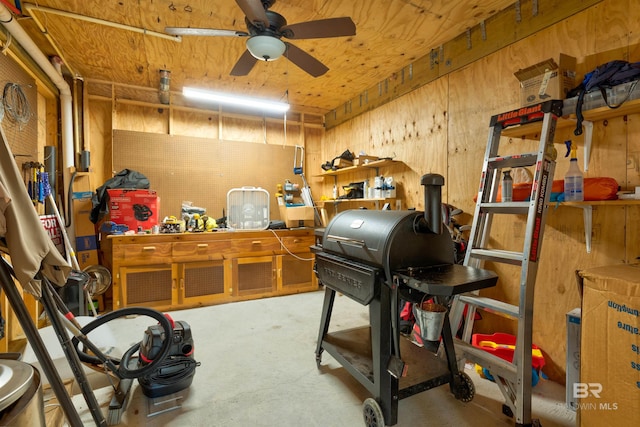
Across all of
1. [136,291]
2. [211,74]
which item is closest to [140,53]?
[211,74]

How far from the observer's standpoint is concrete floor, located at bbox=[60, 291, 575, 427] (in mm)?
1713

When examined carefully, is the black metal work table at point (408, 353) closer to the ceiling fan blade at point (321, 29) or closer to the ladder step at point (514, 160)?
the ladder step at point (514, 160)

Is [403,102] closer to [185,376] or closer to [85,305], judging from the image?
[185,376]

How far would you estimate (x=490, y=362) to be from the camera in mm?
1647

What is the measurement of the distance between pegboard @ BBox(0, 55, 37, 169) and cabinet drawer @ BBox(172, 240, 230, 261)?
159 cm

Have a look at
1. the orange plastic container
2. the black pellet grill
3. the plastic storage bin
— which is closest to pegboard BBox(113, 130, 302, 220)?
the plastic storage bin

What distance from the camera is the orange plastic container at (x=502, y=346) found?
2.04 meters

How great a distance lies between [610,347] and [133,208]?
13.9ft

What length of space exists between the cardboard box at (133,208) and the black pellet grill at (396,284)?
109 inches

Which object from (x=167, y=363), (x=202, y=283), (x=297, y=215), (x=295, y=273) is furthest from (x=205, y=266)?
(x=167, y=363)

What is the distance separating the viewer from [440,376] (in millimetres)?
1726

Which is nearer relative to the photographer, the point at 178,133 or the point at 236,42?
the point at 236,42

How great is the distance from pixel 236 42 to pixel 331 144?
243cm

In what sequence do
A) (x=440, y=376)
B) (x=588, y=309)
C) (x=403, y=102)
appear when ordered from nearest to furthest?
(x=588, y=309)
(x=440, y=376)
(x=403, y=102)
